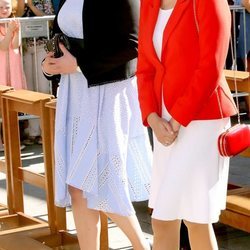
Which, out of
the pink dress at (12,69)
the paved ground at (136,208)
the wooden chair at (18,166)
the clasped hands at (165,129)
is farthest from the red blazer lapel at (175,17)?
the pink dress at (12,69)

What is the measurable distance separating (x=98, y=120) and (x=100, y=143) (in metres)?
0.12

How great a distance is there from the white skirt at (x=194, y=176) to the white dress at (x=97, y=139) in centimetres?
86

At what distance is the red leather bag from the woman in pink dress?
4.95 meters

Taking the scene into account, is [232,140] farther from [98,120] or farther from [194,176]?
[98,120]

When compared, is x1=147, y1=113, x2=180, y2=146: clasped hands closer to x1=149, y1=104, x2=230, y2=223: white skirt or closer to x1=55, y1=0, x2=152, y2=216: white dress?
x1=149, y1=104, x2=230, y2=223: white skirt

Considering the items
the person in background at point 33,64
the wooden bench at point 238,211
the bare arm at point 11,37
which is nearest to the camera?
the wooden bench at point 238,211

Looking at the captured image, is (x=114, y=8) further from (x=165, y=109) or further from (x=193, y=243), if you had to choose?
(x=193, y=243)

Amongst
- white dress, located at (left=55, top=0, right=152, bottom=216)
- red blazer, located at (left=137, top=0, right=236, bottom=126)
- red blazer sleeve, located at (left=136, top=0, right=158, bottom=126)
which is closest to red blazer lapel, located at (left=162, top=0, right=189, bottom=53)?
red blazer, located at (left=137, top=0, right=236, bottom=126)

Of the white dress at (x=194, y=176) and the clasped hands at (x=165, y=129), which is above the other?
the clasped hands at (x=165, y=129)

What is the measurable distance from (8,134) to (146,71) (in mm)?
2199

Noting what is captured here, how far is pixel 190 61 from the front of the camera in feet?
11.5

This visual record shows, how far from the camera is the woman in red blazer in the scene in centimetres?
342

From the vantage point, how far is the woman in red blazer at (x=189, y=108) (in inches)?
134

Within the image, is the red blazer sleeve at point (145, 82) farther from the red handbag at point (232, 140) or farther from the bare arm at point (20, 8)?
the bare arm at point (20, 8)
